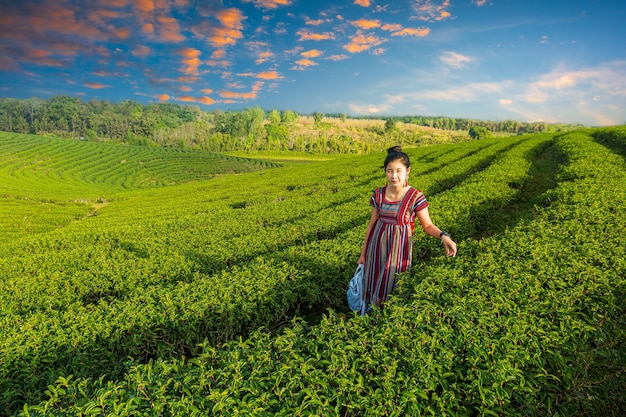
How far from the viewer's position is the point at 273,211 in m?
16.5

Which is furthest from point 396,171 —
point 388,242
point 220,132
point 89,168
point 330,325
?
point 220,132

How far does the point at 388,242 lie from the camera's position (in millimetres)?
5438

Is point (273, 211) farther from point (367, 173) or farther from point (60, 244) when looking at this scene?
point (367, 173)

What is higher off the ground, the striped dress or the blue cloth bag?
the striped dress

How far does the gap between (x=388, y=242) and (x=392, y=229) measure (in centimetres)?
24

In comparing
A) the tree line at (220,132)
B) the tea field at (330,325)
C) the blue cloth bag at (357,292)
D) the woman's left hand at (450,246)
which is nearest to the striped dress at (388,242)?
the blue cloth bag at (357,292)

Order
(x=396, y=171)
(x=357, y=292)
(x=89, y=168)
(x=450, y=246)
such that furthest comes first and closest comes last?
1. (x=89, y=168)
2. (x=357, y=292)
3. (x=396, y=171)
4. (x=450, y=246)

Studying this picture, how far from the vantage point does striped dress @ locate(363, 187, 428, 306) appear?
17.0 feet

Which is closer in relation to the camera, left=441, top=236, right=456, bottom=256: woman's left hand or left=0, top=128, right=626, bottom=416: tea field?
left=0, top=128, right=626, bottom=416: tea field

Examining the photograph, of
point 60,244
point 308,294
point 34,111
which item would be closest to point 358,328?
point 308,294

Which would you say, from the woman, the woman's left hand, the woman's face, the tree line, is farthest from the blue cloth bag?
the tree line

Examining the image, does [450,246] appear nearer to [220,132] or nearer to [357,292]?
[357,292]

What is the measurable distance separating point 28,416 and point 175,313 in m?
3.19

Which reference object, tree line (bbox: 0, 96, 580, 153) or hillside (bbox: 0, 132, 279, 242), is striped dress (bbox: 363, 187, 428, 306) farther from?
tree line (bbox: 0, 96, 580, 153)
